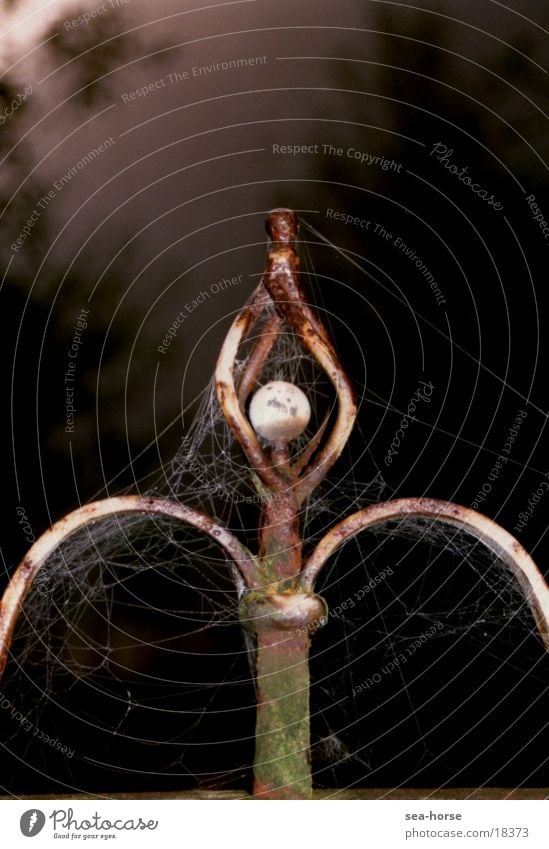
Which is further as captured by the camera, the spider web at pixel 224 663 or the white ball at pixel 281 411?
the spider web at pixel 224 663

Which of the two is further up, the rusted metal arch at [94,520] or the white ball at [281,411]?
the white ball at [281,411]

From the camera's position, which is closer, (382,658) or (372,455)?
(382,658)

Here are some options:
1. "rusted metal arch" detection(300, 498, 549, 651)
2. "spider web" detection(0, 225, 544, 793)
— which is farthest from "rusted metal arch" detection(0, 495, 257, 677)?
"spider web" detection(0, 225, 544, 793)

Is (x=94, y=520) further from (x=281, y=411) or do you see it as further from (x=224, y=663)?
(x=224, y=663)

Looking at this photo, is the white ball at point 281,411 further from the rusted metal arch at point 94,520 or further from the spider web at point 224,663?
the spider web at point 224,663

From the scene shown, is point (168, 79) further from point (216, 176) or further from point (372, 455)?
point (372, 455)

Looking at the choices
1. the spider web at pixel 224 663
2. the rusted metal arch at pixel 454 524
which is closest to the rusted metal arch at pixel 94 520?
the rusted metal arch at pixel 454 524

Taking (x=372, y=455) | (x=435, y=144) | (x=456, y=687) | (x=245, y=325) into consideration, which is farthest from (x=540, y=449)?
(x=245, y=325)
